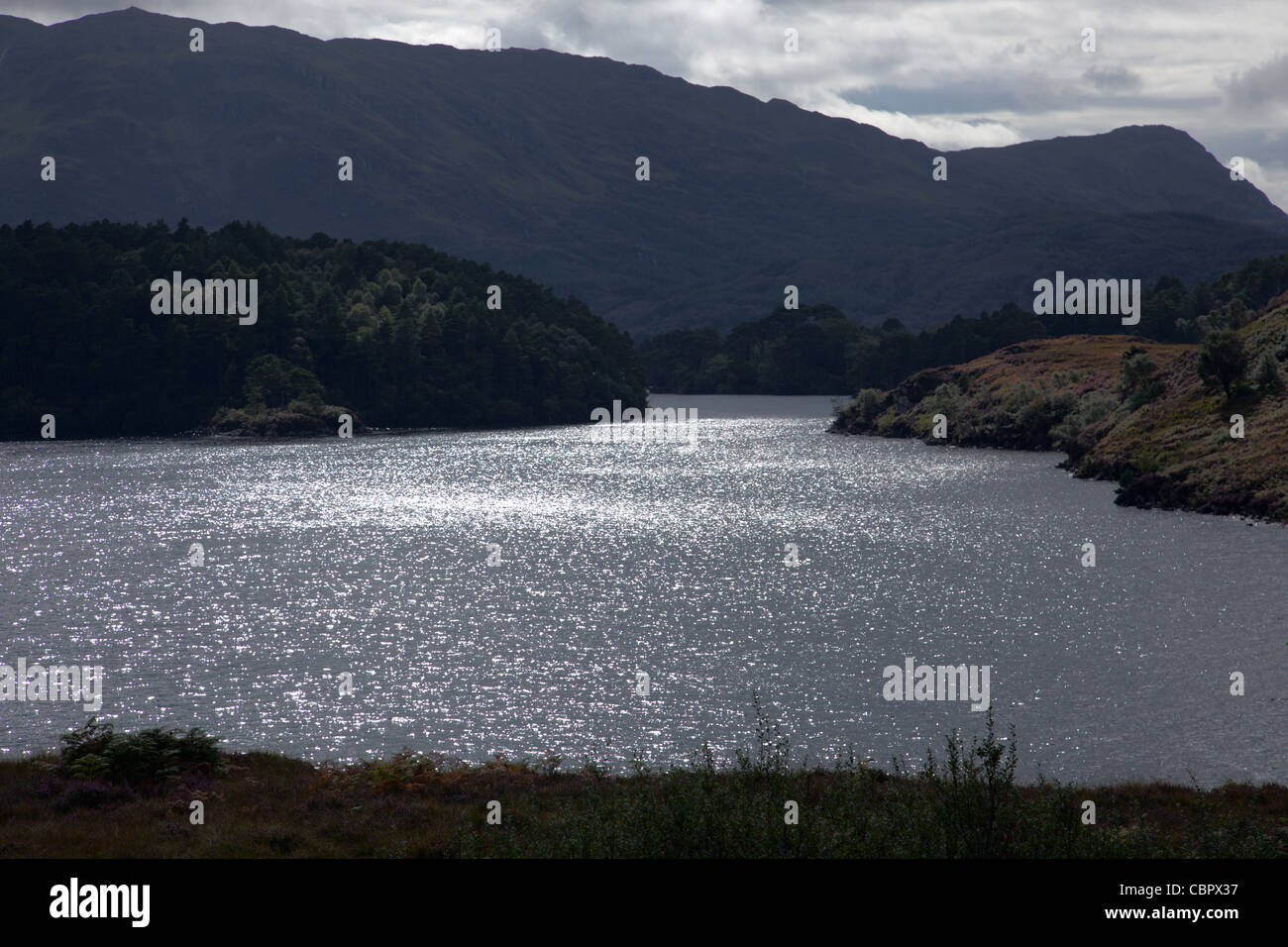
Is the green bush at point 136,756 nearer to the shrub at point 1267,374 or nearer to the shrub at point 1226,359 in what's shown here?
the shrub at point 1267,374

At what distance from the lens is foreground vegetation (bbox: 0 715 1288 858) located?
1809 centimetres

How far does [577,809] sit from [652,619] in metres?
27.4

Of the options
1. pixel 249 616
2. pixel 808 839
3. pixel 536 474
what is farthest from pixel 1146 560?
pixel 536 474

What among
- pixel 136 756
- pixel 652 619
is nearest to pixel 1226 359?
pixel 652 619

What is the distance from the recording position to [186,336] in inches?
7717

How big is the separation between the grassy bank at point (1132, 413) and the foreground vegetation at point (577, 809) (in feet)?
203

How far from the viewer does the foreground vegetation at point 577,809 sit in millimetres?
18094

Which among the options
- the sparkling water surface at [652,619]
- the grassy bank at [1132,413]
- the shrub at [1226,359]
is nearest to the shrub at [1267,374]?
the grassy bank at [1132,413]

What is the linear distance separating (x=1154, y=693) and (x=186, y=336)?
189314mm

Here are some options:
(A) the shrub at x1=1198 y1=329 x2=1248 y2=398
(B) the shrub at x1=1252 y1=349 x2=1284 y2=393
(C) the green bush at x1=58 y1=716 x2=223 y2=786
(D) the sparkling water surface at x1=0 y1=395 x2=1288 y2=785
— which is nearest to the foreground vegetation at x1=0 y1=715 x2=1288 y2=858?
(C) the green bush at x1=58 y1=716 x2=223 y2=786

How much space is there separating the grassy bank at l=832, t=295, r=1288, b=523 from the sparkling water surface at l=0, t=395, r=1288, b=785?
451cm

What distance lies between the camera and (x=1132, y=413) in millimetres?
114500
